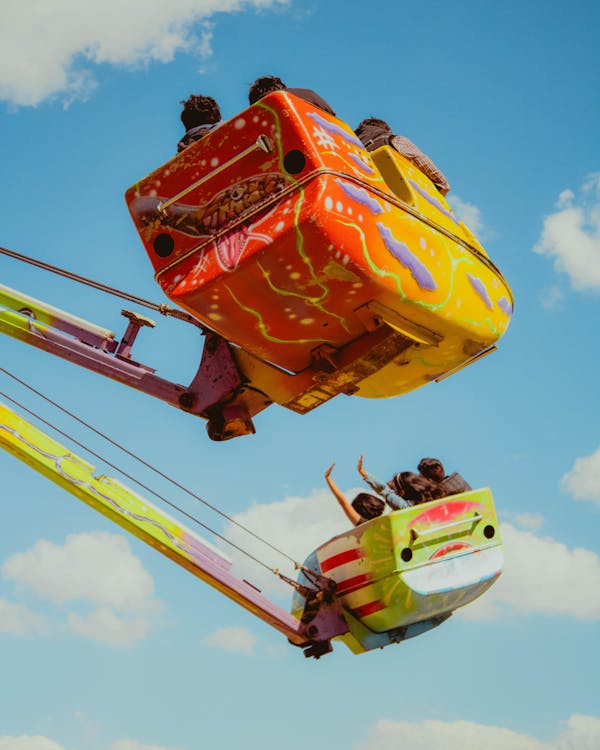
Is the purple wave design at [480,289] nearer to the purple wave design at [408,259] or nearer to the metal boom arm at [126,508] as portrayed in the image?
the purple wave design at [408,259]

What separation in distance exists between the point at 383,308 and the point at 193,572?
2053mm

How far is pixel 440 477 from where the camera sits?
23.0ft

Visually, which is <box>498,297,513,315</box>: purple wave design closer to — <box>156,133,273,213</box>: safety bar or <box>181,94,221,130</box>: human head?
<box>156,133,273,213</box>: safety bar

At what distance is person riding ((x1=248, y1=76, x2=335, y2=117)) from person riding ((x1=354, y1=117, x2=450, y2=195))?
67 centimetres

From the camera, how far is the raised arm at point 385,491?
6750mm

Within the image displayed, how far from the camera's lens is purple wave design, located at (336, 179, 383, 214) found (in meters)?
5.21

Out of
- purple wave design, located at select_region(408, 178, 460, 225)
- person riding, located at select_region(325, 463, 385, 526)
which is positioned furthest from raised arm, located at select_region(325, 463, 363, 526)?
purple wave design, located at select_region(408, 178, 460, 225)

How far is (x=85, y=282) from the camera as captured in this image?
6.61 m

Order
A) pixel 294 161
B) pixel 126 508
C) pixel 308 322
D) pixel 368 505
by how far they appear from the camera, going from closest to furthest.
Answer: pixel 294 161 → pixel 308 322 → pixel 126 508 → pixel 368 505

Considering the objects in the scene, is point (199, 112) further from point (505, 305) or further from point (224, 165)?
point (505, 305)

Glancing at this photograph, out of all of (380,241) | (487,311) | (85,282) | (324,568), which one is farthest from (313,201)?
(324,568)

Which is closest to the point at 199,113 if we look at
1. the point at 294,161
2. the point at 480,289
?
the point at 294,161

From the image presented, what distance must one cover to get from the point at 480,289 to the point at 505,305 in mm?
365

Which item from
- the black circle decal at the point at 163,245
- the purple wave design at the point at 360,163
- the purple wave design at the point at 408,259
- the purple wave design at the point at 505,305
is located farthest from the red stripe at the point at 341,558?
the purple wave design at the point at 360,163
